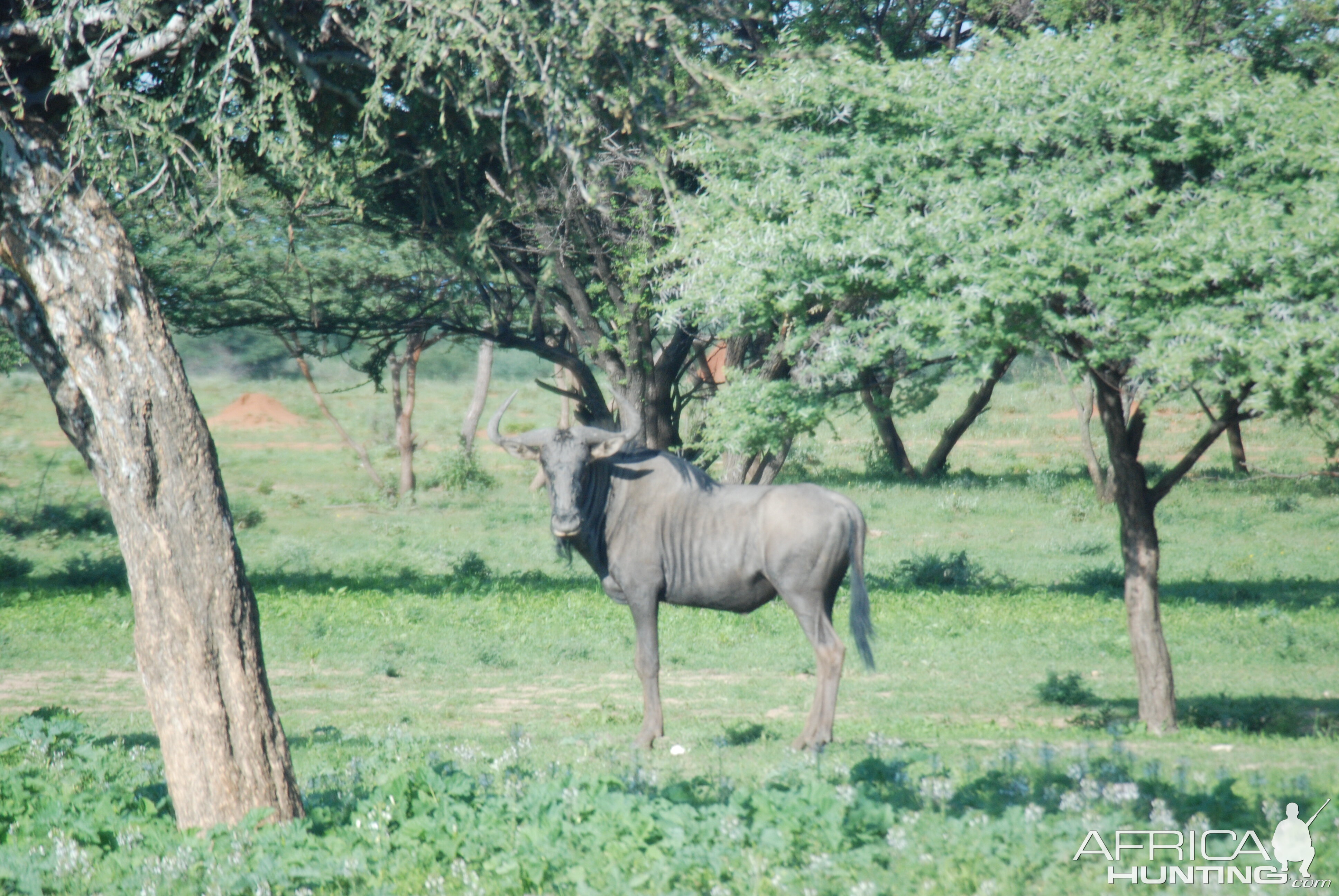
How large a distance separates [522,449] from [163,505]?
165 inches

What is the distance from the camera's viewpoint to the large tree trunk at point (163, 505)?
559 cm

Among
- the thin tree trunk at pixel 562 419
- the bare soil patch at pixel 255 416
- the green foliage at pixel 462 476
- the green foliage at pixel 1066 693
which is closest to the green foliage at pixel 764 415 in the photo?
the green foliage at pixel 1066 693

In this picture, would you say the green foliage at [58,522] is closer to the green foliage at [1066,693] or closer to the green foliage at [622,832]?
the green foliage at [1066,693]

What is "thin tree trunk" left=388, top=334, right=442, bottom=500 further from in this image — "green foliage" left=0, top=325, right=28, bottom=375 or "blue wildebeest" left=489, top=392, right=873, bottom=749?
"blue wildebeest" left=489, top=392, right=873, bottom=749

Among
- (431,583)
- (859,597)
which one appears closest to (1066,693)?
(859,597)

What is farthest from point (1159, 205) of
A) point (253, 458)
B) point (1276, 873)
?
point (253, 458)

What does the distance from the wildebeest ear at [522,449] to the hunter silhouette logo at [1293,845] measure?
5.93m

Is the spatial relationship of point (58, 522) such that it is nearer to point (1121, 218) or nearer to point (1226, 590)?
point (1226, 590)

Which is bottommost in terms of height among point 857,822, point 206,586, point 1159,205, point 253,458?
point 253,458

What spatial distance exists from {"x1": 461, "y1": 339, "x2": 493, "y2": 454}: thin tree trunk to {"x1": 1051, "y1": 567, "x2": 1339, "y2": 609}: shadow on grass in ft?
56.5

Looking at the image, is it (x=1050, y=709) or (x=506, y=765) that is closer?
(x=506, y=765)

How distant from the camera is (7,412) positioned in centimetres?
4444

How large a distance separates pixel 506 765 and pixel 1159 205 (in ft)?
21.7

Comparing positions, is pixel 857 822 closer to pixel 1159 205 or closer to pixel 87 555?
pixel 1159 205
